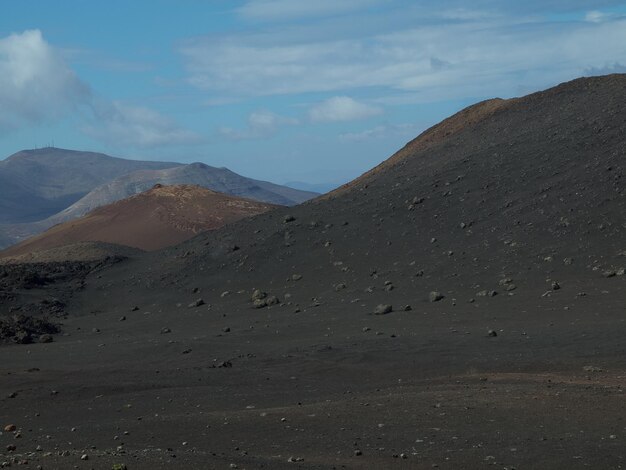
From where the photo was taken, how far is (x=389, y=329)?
695 inches

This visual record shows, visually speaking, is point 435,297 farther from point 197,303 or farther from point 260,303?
point 197,303

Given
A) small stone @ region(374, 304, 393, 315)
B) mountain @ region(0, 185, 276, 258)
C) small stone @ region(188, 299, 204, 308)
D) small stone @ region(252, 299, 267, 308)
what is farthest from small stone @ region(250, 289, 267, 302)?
mountain @ region(0, 185, 276, 258)

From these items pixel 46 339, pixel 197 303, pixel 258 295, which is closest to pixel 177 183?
pixel 197 303

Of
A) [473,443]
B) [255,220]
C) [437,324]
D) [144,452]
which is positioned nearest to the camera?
[144,452]

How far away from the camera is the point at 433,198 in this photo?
26.3 meters

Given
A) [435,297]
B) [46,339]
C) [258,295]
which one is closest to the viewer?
[435,297]

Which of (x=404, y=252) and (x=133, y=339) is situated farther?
(x=404, y=252)

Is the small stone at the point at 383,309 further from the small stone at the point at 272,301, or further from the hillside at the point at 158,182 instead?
the hillside at the point at 158,182

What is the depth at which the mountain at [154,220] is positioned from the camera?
40.8 metres

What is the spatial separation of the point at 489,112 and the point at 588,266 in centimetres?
1390

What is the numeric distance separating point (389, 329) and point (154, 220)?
26.6m

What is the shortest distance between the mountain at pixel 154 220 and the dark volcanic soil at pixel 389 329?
30.9ft

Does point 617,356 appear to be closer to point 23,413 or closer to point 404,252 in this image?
point 23,413

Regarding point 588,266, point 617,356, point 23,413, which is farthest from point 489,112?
point 23,413
